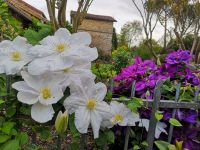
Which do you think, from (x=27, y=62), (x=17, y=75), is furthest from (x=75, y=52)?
(x=17, y=75)

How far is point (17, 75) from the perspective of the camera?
1.81 m

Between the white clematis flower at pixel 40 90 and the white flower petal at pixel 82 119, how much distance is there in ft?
0.40

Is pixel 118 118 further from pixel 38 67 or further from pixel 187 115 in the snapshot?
pixel 187 115

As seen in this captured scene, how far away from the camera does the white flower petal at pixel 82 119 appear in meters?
1.65

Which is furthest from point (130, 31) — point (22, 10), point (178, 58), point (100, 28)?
point (178, 58)

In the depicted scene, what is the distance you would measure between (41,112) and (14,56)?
29 cm

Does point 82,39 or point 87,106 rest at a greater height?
point 82,39

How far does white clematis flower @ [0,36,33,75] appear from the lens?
1.66m

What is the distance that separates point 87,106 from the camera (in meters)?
1.70

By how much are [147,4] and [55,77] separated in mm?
21484

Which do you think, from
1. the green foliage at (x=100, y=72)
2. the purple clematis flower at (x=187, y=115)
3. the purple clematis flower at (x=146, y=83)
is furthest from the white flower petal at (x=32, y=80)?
the purple clematis flower at (x=187, y=115)

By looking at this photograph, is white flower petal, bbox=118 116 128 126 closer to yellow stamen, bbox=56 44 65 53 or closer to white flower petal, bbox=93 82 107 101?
white flower petal, bbox=93 82 107 101

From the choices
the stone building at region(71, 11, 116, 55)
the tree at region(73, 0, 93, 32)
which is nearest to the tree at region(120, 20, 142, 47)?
the stone building at region(71, 11, 116, 55)

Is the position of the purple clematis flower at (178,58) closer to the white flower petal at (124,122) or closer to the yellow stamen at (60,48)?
the white flower petal at (124,122)
